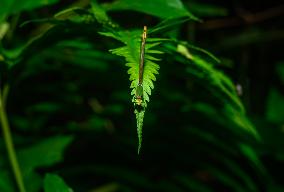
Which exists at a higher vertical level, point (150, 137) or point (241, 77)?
point (241, 77)

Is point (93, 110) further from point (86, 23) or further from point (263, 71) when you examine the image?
point (263, 71)

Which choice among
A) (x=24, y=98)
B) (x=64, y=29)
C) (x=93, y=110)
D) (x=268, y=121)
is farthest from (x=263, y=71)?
(x=64, y=29)

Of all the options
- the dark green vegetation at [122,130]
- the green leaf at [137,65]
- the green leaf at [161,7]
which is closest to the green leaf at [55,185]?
the green leaf at [137,65]

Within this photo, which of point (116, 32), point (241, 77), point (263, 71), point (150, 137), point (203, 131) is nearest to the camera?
point (116, 32)

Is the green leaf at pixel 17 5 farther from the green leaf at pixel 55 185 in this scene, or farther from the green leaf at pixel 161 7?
the green leaf at pixel 55 185

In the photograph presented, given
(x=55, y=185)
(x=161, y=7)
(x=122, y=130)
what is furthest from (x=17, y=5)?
(x=122, y=130)

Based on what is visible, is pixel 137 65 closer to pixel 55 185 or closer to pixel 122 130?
pixel 55 185

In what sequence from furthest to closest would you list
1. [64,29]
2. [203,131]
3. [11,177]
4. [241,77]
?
[203,131] < [241,77] < [11,177] < [64,29]
